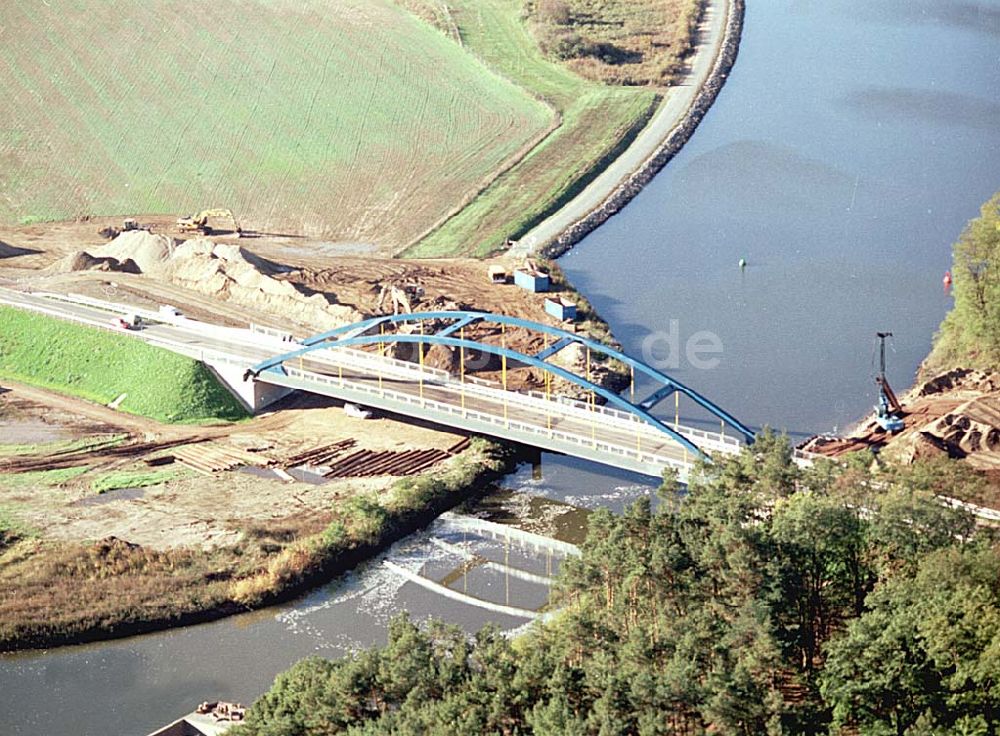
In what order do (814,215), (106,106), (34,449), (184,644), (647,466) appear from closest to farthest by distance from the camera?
(184,644) → (647,466) → (34,449) → (814,215) → (106,106)

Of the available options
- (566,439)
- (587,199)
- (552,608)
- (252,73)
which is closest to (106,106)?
(252,73)

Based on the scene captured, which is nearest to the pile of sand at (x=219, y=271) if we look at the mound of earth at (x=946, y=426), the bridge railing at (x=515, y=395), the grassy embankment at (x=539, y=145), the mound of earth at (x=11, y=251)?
the mound of earth at (x=11, y=251)

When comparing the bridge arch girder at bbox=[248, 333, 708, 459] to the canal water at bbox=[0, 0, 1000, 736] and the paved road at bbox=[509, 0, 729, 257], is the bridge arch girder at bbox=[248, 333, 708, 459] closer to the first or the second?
the canal water at bbox=[0, 0, 1000, 736]

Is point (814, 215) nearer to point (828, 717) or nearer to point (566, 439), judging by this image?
point (566, 439)

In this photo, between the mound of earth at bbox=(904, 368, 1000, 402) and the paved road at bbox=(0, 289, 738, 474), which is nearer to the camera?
the paved road at bbox=(0, 289, 738, 474)

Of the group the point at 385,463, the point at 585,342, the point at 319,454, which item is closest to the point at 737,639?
the point at 585,342

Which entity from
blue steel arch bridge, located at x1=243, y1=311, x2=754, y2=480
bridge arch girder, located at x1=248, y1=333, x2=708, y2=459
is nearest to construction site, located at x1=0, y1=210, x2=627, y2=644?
blue steel arch bridge, located at x1=243, y1=311, x2=754, y2=480
